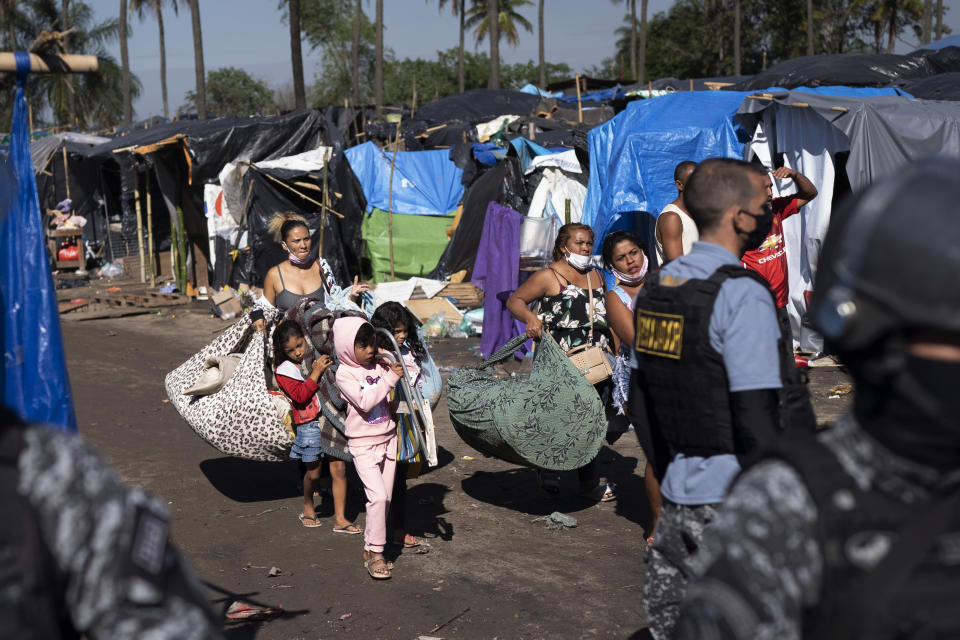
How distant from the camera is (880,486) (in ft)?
4.65

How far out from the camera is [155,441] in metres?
8.42

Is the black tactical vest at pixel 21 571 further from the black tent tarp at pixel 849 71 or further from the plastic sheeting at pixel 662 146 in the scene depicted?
the black tent tarp at pixel 849 71

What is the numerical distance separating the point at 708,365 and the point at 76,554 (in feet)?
6.61

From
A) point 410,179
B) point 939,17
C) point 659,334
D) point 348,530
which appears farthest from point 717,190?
point 939,17

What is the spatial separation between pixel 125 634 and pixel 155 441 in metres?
7.40

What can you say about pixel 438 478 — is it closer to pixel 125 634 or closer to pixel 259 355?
pixel 259 355

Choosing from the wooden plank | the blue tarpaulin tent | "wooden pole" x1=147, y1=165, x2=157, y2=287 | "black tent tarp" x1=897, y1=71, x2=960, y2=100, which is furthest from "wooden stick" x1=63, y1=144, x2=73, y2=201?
"black tent tarp" x1=897, y1=71, x2=960, y2=100

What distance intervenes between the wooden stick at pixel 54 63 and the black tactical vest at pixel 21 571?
232 centimetres

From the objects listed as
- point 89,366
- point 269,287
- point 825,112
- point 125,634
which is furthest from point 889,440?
point 89,366

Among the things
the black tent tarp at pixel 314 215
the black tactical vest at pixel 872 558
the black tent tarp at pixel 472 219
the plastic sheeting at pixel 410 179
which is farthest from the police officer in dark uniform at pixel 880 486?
the plastic sheeting at pixel 410 179

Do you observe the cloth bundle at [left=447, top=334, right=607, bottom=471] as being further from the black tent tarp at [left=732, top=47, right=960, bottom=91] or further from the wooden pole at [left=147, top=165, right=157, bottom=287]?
the wooden pole at [left=147, top=165, right=157, bottom=287]

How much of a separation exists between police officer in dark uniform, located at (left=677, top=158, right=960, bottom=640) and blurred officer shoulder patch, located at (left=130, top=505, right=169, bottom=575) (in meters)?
0.83

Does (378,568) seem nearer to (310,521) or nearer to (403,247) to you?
(310,521)

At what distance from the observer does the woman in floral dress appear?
20.1 ft
